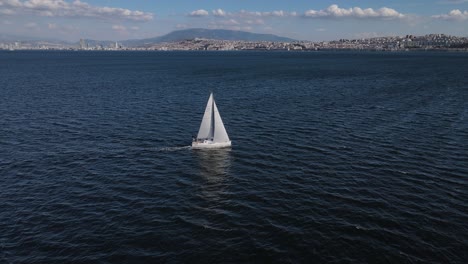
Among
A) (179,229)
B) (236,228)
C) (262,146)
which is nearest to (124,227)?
(179,229)

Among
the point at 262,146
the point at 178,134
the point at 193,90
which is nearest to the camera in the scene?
the point at 262,146

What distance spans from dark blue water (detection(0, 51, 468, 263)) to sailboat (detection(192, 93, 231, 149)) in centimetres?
217

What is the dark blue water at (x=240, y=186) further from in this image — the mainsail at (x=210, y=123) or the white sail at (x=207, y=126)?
the white sail at (x=207, y=126)

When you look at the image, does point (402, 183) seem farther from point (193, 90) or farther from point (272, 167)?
point (193, 90)

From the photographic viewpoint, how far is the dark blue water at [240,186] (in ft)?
126

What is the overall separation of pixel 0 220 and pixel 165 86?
375ft

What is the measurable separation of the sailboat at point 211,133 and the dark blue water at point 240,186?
85.4 inches

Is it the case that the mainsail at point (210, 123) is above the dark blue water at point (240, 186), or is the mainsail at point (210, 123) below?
above

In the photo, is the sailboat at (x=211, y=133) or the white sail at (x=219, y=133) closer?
the white sail at (x=219, y=133)

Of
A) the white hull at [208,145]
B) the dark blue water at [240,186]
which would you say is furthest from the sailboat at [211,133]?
the dark blue water at [240,186]

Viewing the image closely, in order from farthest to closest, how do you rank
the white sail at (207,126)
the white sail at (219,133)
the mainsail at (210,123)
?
1. the white sail at (207,126)
2. the mainsail at (210,123)
3. the white sail at (219,133)

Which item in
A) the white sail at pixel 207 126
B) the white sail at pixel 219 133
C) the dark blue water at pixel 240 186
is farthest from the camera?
the white sail at pixel 207 126

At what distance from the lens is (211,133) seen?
7162cm

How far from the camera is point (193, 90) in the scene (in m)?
144
